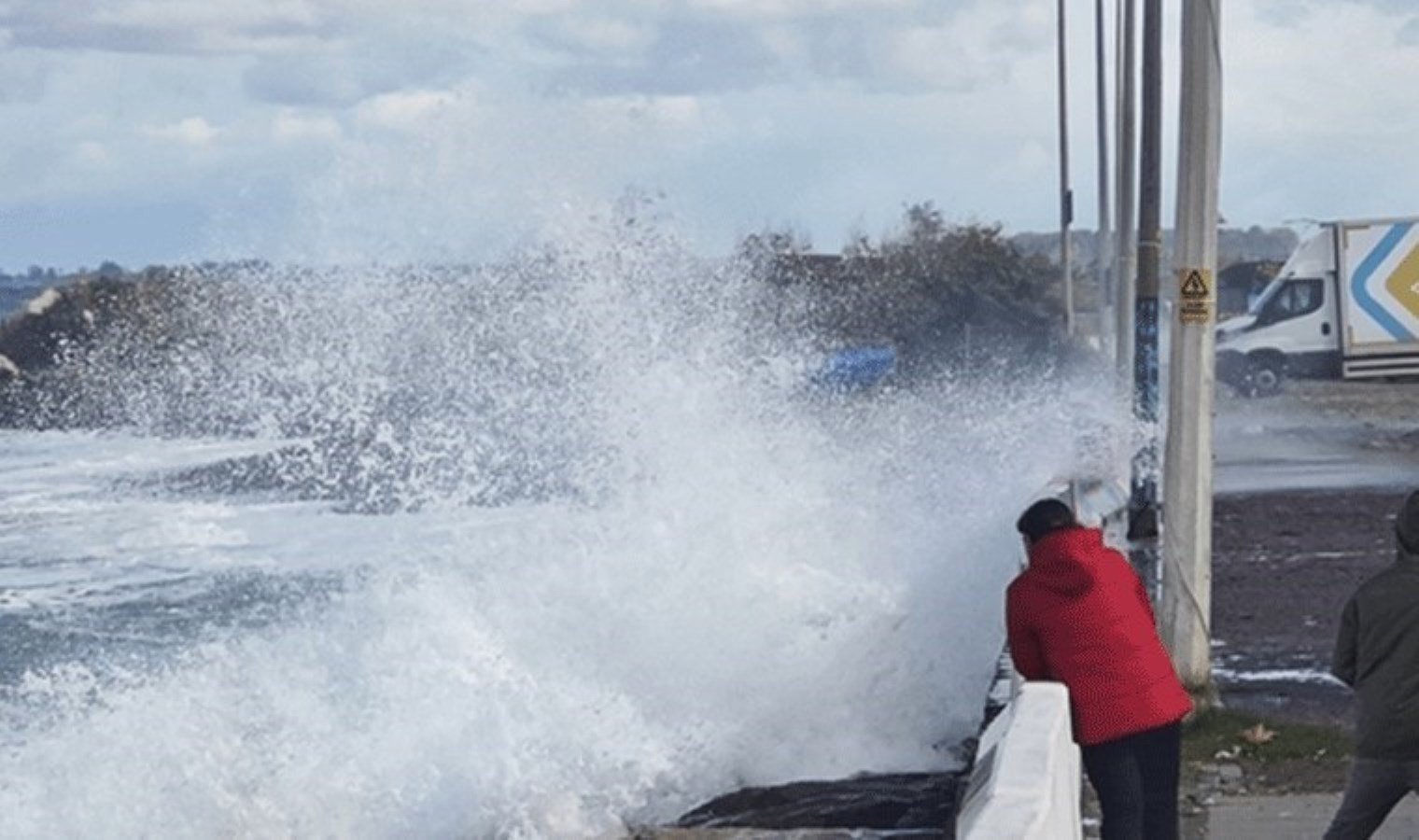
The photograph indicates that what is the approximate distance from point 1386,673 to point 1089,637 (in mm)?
984

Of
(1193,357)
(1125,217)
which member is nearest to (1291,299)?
(1125,217)

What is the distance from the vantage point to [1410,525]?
8.12 m

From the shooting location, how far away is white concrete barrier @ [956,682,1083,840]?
5.46 meters

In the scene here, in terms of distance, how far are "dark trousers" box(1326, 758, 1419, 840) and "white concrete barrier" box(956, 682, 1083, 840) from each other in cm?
119

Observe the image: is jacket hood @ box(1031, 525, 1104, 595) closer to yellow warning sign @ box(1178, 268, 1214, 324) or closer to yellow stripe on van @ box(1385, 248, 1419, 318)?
yellow warning sign @ box(1178, 268, 1214, 324)

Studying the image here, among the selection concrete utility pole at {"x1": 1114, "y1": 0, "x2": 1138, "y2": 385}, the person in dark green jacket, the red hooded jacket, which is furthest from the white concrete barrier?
concrete utility pole at {"x1": 1114, "y1": 0, "x2": 1138, "y2": 385}

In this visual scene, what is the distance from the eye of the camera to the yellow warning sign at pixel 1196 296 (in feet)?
41.7

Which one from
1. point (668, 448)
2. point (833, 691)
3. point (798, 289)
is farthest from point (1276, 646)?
point (798, 289)

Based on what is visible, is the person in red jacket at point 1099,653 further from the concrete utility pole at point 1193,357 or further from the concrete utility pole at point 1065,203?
the concrete utility pole at point 1065,203

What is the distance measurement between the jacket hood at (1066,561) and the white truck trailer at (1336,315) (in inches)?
1447

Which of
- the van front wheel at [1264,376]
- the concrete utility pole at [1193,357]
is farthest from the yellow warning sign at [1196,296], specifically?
the van front wheel at [1264,376]

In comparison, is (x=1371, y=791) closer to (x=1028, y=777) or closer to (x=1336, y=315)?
(x=1028, y=777)

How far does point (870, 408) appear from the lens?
109ft

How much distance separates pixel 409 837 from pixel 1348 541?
476 inches
